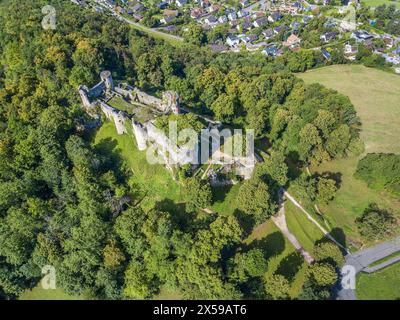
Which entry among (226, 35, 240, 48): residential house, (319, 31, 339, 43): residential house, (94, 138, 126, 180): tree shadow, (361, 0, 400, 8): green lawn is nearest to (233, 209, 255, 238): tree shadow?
(94, 138, 126, 180): tree shadow

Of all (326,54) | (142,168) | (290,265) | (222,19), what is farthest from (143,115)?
(222,19)

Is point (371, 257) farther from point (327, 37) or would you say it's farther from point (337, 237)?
point (327, 37)

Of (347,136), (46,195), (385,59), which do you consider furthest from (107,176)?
(385,59)

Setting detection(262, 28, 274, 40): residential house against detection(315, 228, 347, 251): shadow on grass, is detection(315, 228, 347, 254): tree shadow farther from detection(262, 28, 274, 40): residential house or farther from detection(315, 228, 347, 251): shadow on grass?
detection(262, 28, 274, 40): residential house

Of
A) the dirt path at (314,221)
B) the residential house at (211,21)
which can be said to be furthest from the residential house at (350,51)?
the dirt path at (314,221)

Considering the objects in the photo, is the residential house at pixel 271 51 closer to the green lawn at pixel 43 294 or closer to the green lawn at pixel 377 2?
the green lawn at pixel 377 2
